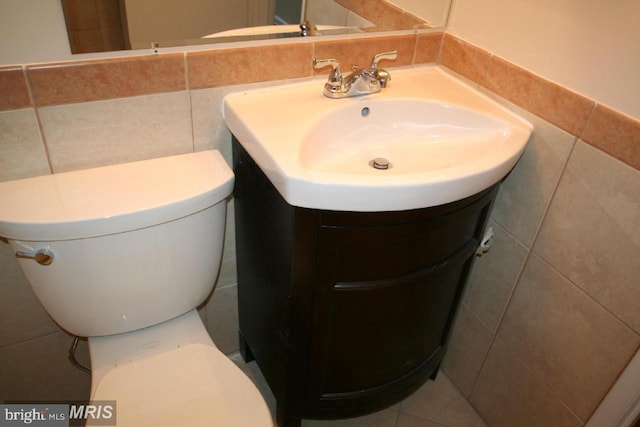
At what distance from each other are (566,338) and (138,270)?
102cm

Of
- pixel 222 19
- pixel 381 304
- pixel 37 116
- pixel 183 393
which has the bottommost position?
pixel 183 393

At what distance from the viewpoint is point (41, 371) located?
1.26 m

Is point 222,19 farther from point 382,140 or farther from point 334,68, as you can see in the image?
point 382,140

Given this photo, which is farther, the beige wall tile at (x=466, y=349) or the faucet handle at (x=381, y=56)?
the beige wall tile at (x=466, y=349)

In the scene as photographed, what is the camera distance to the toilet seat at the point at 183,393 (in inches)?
38.3

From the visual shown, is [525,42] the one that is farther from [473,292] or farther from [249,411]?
[249,411]

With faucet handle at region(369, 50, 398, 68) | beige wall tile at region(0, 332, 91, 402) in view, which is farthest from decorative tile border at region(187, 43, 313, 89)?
beige wall tile at region(0, 332, 91, 402)

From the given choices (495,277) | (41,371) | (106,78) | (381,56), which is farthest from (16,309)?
(495,277)

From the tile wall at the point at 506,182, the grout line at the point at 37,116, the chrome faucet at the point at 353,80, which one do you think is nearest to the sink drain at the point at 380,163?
the chrome faucet at the point at 353,80

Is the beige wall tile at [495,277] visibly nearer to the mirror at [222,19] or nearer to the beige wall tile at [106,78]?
the mirror at [222,19]

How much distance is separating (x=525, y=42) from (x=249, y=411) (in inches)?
40.6

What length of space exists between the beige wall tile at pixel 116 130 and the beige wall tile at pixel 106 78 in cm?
2

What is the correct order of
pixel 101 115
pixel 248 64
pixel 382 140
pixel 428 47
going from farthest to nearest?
pixel 428 47, pixel 382 140, pixel 248 64, pixel 101 115

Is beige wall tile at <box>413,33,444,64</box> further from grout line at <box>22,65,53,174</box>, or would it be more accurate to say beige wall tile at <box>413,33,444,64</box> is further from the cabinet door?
grout line at <box>22,65,53,174</box>
